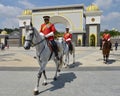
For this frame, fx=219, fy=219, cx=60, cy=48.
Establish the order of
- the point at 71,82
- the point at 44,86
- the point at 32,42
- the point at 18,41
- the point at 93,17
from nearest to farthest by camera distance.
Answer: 1. the point at 32,42
2. the point at 44,86
3. the point at 71,82
4. the point at 93,17
5. the point at 18,41

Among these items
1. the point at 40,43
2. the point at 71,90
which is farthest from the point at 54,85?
the point at 40,43

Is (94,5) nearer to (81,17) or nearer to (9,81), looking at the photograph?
(81,17)

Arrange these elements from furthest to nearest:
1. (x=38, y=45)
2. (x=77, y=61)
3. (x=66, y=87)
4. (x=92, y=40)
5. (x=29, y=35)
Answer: (x=92, y=40) < (x=77, y=61) < (x=66, y=87) < (x=38, y=45) < (x=29, y=35)

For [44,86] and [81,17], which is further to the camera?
[81,17]

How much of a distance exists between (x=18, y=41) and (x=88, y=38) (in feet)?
A: 73.2

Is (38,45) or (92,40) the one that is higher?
(92,40)

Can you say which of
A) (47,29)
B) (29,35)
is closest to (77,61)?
(47,29)

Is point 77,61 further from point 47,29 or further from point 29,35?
point 29,35

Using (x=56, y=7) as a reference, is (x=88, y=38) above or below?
below

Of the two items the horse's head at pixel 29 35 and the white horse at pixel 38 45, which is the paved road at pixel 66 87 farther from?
the horse's head at pixel 29 35

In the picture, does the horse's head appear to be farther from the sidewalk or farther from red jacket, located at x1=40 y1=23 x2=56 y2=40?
the sidewalk

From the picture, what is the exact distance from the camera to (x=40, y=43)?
271 inches

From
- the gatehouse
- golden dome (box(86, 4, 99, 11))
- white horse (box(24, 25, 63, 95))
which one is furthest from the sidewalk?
golden dome (box(86, 4, 99, 11))

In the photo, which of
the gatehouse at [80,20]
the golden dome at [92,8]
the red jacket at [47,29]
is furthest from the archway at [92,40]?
the red jacket at [47,29]
